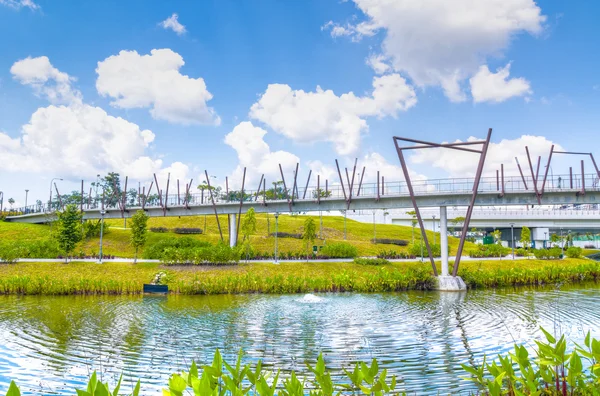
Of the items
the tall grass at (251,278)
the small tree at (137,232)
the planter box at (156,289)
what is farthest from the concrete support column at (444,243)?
the small tree at (137,232)

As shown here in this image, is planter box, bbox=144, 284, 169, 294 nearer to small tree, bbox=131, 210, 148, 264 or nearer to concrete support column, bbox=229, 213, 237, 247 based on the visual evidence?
small tree, bbox=131, 210, 148, 264

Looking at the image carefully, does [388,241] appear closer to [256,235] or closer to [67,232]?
[256,235]

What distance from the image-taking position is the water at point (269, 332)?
12.3 metres

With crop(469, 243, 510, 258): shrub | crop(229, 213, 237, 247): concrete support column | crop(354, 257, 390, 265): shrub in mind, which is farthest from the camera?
crop(469, 243, 510, 258): shrub

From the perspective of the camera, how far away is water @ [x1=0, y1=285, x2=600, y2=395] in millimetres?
12281

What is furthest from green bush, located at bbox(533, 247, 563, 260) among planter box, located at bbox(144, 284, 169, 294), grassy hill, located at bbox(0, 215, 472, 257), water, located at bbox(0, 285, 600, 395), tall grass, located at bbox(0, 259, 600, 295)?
planter box, located at bbox(144, 284, 169, 294)

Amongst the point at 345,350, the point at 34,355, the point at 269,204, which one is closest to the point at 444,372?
the point at 345,350

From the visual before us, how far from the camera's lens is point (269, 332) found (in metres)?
17.6

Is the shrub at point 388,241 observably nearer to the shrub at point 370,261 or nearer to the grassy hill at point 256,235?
the grassy hill at point 256,235

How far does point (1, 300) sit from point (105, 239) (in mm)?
38299

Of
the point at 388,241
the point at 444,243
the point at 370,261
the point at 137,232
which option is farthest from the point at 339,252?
the point at 388,241

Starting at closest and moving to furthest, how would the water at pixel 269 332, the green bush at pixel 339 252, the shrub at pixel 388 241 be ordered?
the water at pixel 269 332 → the green bush at pixel 339 252 → the shrub at pixel 388 241

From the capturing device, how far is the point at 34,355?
13922mm

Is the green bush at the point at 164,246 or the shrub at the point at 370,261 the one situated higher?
the green bush at the point at 164,246
